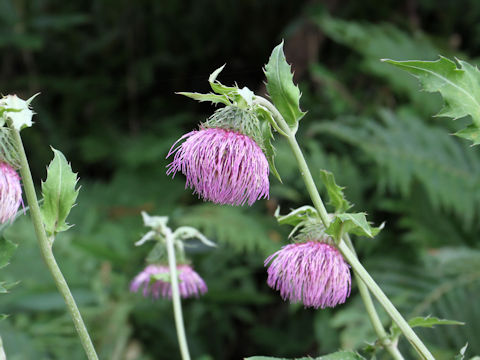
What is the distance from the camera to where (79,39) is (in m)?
4.24

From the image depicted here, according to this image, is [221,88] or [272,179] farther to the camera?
[272,179]

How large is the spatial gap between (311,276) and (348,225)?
8cm

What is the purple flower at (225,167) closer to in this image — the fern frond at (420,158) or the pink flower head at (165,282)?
the pink flower head at (165,282)

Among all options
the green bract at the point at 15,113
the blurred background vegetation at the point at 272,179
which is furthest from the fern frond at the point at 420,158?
the green bract at the point at 15,113

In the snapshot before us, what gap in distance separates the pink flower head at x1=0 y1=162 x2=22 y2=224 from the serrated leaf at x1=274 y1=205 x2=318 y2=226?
0.29m

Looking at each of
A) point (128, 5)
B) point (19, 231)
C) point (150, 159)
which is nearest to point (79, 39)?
point (128, 5)

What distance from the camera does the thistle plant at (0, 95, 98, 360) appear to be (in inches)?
22.4

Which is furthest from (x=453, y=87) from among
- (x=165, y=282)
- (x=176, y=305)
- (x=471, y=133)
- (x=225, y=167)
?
(x=165, y=282)

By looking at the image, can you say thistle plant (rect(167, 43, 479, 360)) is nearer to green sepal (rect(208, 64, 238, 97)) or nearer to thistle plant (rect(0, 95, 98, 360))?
green sepal (rect(208, 64, 238, 97))

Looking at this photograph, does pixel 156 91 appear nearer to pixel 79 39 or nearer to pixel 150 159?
pixel 79 39

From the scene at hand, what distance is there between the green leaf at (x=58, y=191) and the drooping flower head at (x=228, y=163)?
0.43 feet

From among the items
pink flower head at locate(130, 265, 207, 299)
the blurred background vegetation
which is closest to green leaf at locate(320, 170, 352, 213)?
pink flower head at locate(130, 265, 207, 299)

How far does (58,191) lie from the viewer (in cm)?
68

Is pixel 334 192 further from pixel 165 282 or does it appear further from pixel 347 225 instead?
pixel 165 282
